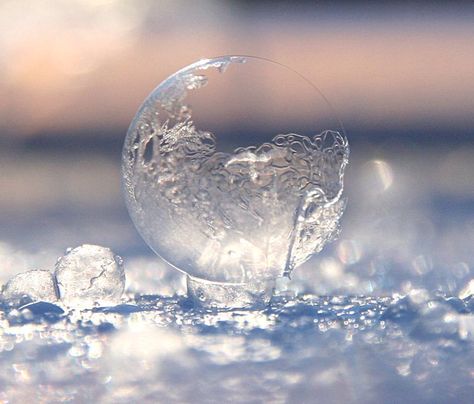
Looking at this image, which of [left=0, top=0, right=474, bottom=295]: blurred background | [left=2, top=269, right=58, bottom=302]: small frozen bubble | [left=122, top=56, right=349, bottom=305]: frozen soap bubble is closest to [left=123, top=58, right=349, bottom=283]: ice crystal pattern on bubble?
[left=122, top=56, right=349, bottom=305]: frozen soap bubble

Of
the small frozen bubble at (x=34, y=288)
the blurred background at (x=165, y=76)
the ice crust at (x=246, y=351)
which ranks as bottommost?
the ice crust at (x=246, y=351)

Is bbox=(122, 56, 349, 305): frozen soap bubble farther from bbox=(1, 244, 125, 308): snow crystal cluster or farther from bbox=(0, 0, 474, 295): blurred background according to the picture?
bbox=(0, 0, 474, 295): blurred background

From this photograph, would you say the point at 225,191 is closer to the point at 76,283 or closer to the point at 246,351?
the point at 246,351

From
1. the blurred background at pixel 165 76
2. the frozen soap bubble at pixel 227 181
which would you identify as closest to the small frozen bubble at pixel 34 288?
the frozen soap bubble at pixel 227 181

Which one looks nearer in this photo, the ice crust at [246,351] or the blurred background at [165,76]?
the ice crust at [246,351]

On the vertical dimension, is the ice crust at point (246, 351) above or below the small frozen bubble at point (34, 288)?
below

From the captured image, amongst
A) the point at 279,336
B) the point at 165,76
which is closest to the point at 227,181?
the point at 279,336

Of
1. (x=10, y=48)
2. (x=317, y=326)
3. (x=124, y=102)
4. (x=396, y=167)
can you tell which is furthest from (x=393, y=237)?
(x=10, y=48)

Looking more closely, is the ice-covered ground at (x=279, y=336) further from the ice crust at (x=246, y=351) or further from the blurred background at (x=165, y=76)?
the blurred background at (x=165, y=76)

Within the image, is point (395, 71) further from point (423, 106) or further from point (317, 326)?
point (317, 326)
